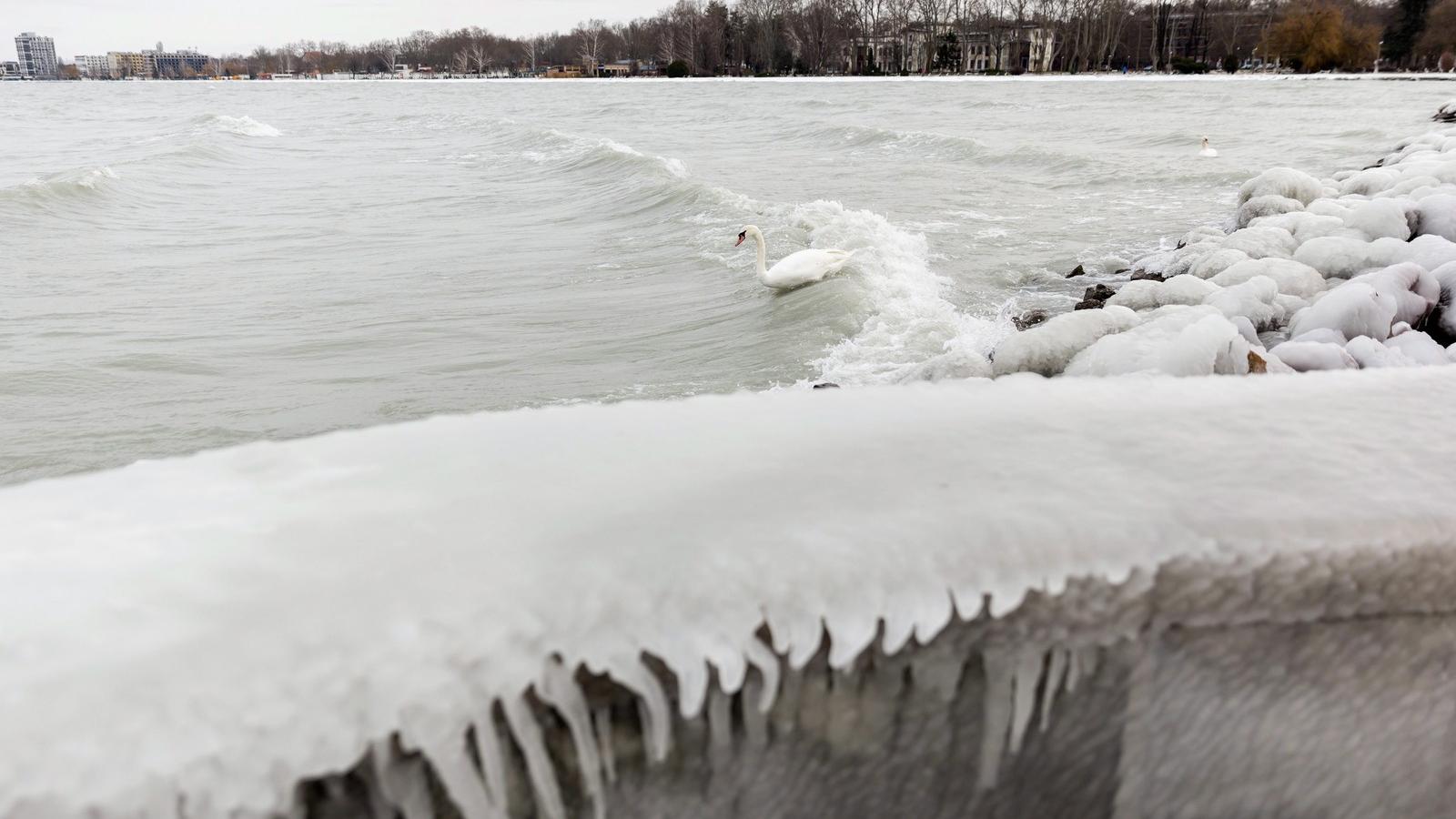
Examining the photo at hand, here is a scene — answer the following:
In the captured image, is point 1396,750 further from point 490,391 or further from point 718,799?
point 490,391

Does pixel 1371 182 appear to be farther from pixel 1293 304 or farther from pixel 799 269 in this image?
pixel 799 269

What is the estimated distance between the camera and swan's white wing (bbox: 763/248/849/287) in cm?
743

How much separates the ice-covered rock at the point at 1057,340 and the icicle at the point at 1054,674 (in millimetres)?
2730

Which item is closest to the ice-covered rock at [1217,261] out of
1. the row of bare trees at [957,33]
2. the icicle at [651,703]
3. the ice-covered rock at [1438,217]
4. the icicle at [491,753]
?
the ice-covered rock at [1438,217]

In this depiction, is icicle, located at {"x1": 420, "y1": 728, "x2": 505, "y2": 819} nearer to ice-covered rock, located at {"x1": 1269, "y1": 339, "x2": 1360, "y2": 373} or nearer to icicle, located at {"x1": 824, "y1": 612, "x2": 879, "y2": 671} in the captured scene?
icicle, located at {"x1": 824, "y1": 612, "x2": 879, "y2": 671}

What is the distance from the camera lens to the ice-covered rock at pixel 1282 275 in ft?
15.5

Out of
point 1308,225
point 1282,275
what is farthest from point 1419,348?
point 1308,225

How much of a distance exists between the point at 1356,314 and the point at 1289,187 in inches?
181

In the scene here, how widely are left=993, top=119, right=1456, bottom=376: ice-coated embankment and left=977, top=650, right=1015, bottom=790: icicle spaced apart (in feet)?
6.78

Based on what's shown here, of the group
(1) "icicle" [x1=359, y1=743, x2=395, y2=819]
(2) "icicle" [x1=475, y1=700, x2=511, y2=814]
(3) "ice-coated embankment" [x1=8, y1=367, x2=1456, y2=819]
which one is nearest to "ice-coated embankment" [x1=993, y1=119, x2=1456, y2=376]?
(3) "ice-coated embankment" [x1=8, y1=367, x2=1456, y2=819]

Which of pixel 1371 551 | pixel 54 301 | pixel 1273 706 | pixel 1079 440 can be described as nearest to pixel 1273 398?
pixel 1079 440

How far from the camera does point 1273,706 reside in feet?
4.28

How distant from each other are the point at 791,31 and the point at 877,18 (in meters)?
9.55

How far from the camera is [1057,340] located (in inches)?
156
